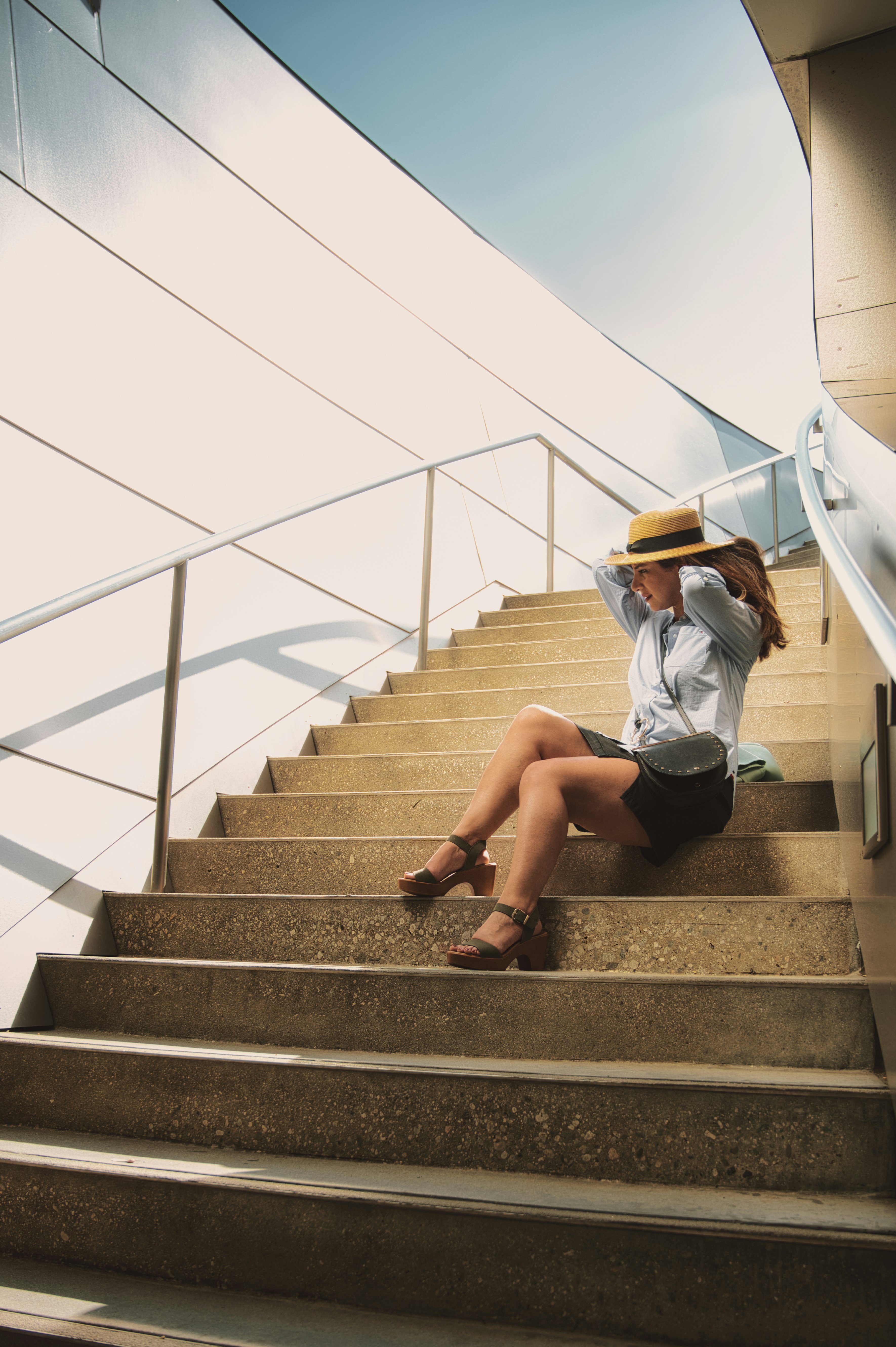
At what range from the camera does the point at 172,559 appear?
231 centimetres

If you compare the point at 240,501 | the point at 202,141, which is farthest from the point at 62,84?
the point at 240,501

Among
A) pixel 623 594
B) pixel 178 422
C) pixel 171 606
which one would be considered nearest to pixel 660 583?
pixel 623 594

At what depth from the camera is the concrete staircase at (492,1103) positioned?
1.08m

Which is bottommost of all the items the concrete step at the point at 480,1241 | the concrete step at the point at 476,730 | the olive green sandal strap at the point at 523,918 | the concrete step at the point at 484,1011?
the concrete step at the point at 480,1241

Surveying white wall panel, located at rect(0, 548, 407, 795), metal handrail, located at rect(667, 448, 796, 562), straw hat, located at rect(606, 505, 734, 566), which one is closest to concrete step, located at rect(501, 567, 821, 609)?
metal handrail, located at rect(667, 448, 796, 562)

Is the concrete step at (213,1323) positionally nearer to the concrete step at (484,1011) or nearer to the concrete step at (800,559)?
the concrete step at (484,1011)

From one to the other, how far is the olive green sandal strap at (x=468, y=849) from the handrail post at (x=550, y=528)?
3.06 metres

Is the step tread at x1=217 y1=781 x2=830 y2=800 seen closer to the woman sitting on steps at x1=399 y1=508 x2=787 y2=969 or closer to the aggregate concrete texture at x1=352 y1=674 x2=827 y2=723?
the woman sitting on steps at x1=399 y1=508 x2=787 y2=969

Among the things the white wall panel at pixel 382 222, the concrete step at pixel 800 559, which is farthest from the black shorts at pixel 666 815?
→ the concrete step at pixel 800 559

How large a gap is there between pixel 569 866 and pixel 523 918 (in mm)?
348

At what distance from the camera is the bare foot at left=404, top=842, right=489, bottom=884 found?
1.82 m

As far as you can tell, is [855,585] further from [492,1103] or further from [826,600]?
[826,600]

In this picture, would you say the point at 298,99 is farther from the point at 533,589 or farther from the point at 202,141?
the point at 533,589

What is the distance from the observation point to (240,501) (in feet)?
10.4
